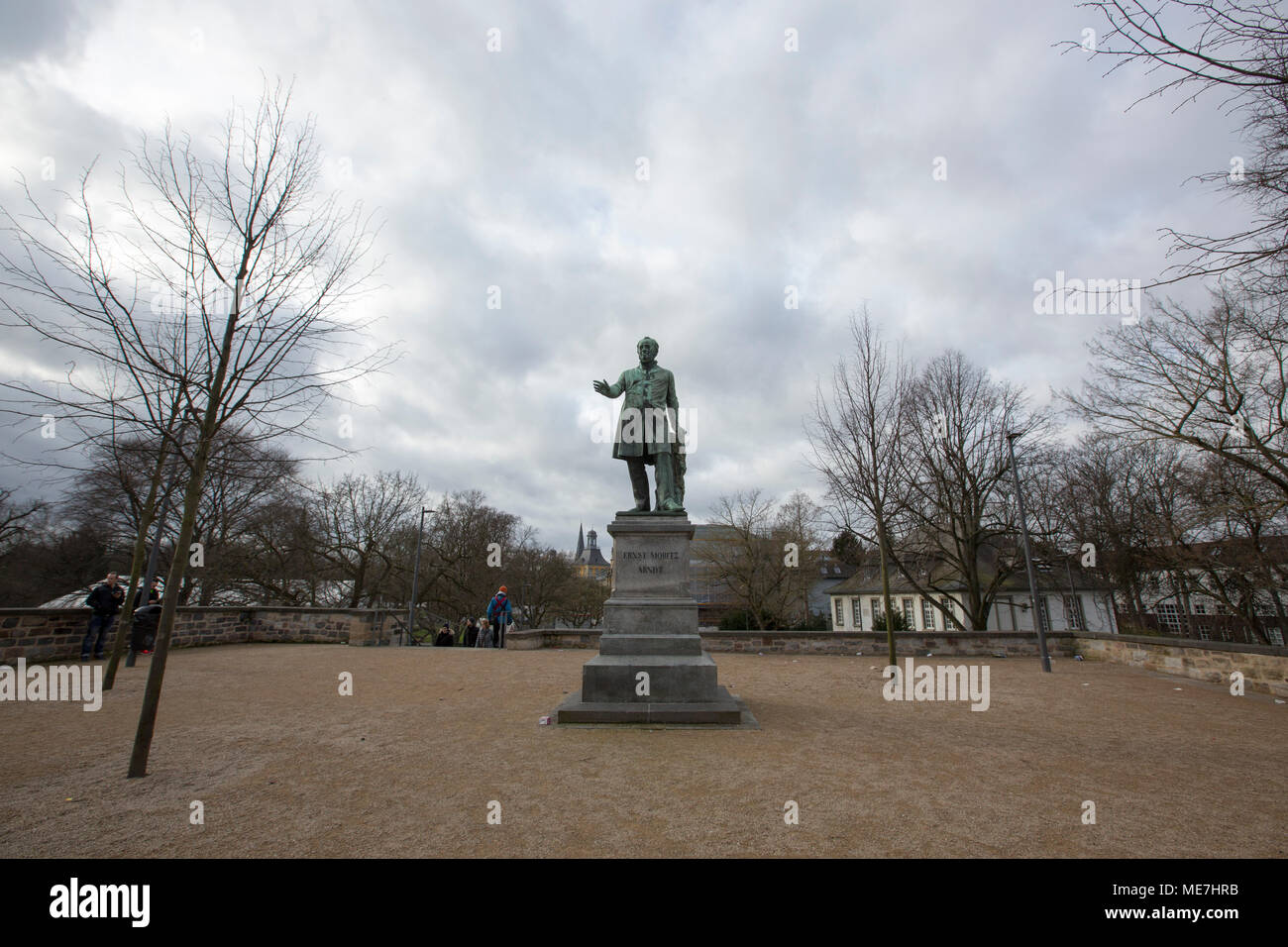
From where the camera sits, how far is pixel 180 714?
6.26 m

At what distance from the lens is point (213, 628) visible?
14.2m

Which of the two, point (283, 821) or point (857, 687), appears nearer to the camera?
point (283, 821)

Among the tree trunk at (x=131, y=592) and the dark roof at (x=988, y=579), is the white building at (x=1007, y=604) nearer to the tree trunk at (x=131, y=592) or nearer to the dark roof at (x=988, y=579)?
the dark roof at (x=988, y=579)

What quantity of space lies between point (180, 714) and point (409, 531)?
28.0 meters

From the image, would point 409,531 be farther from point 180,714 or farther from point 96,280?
point 96,280

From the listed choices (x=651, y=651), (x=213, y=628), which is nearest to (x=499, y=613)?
(x=213, y=628)

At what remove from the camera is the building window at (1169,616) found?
97.7ft

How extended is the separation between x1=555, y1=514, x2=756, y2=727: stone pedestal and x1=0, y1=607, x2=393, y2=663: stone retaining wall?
9.95 meters

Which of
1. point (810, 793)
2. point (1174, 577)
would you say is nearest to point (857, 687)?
point (810, 793)

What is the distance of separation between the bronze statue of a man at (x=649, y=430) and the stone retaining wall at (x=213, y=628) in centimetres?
1023

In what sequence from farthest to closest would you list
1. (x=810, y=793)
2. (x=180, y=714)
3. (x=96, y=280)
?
1. (x=180, y=714)
2. (x=96, y=280)
3. (x=810, y=793)

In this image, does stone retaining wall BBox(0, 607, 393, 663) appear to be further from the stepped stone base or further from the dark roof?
the dark roof

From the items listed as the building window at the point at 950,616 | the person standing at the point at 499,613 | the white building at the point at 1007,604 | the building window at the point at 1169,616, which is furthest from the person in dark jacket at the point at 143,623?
the building window at the point at 1169,616

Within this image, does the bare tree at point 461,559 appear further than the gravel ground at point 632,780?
Yes
